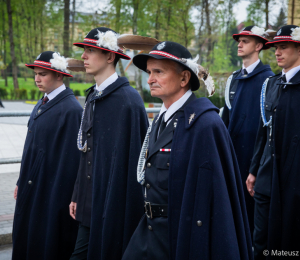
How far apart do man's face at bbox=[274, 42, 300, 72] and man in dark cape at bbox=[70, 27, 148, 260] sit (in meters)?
1.81

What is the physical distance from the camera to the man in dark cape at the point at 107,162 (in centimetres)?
366

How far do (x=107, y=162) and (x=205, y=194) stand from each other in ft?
4.89

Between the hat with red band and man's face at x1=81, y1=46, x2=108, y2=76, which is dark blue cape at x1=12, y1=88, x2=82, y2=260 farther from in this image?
the hat with red band

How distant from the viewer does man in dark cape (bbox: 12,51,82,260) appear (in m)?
4.37

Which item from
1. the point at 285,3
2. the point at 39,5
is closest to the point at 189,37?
the point at 285,3

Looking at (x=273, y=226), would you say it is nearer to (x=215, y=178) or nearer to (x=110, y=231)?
(x=110, y=231)

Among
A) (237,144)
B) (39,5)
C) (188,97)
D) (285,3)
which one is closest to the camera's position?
→ (188,97)

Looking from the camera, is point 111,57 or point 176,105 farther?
point 111,57

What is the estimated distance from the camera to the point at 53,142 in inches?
174

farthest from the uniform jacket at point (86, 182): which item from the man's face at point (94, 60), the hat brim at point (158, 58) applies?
the hat brim at point (158, 58)

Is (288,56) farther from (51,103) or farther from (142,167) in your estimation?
(51,103)

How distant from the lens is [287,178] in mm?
4188

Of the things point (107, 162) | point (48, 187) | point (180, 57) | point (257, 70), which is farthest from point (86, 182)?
point (257, 70)

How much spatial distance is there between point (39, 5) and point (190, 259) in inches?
1289
